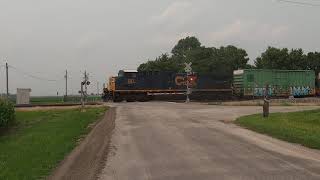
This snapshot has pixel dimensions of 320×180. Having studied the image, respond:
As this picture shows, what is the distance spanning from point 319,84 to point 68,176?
62.6 metres

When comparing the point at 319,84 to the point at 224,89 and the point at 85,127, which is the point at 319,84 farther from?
the point at 85,127

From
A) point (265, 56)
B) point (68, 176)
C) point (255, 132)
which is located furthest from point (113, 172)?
point (265, 56)

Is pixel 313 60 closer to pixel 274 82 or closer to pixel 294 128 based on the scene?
pixel 274 82

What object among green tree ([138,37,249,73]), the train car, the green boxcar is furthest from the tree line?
the train car

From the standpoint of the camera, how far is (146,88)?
207ft

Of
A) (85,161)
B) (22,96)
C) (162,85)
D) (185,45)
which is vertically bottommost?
(85,161)

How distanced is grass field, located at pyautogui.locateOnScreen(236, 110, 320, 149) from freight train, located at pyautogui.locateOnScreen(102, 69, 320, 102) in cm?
3392

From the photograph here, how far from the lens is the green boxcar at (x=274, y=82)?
6488cm

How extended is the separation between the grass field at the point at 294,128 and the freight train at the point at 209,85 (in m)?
33.9

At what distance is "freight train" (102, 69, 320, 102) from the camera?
62688mm

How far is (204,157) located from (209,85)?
5174 centimetres

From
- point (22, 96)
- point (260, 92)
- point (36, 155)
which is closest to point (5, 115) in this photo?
point (36, 155)

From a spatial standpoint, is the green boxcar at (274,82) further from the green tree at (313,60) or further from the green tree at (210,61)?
the green tree at (210,61)

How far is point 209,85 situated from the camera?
6631cm
